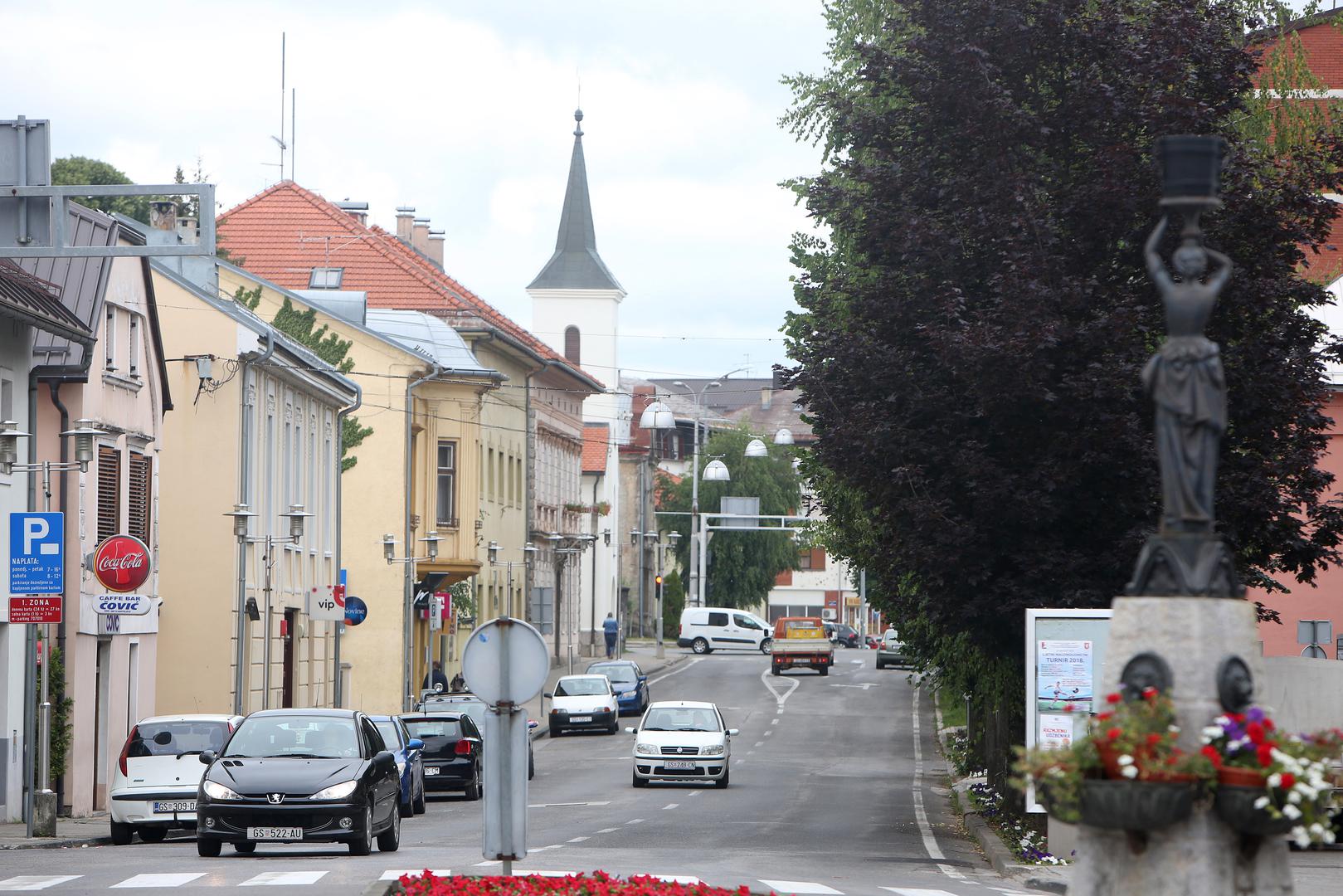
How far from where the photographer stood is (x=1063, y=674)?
66.8 ft

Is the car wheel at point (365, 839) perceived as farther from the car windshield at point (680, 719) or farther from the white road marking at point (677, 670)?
the white road marking at point (677, 670)

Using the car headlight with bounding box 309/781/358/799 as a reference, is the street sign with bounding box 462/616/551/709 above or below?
above

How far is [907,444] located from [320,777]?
7.30m

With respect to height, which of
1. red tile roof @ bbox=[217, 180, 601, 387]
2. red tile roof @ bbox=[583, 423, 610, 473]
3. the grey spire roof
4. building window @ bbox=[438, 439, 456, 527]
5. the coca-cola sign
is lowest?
the coca-cola sign

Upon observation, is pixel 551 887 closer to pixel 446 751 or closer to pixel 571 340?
pixel 446 751

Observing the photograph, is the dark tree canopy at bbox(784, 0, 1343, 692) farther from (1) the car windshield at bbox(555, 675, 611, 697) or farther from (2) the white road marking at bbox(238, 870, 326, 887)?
(1) the car windshield at bbox(555, 675, 611, 697)

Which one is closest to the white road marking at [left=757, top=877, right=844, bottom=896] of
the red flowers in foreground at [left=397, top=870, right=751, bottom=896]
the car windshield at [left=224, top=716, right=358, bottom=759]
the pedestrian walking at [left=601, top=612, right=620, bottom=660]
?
the red flowers in foreground at [left=397, top=870, right=751, bottom=896]

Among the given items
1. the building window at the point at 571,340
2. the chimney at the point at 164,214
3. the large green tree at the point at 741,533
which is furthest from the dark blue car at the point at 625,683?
the large green tree at the point at 741,533

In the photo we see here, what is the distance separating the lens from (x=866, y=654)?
323 feet

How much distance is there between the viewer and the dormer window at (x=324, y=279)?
211 feet

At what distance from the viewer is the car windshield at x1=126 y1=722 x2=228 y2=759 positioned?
936 inches

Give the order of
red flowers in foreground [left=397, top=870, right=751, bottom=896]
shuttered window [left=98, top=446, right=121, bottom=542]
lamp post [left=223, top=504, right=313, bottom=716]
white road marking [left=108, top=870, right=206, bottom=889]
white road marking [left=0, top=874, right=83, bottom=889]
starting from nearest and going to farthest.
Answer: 1. red flowers in foreground [left=397, top=870, right=751, bottom=896]
2. white road marking [left=108, top=870, right=206, bottom=889]
3. white road marking [left=0, top=874, right=83, bottom=889]
4. shuttered window [left=98, top=446, right=121, bottom=542]
5. lamp post [left=223, top=504, right=313, bottom=716]

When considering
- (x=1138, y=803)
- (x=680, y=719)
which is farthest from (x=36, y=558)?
(x=1138, y=803)

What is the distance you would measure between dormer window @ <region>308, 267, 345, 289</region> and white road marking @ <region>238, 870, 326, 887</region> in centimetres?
4709
